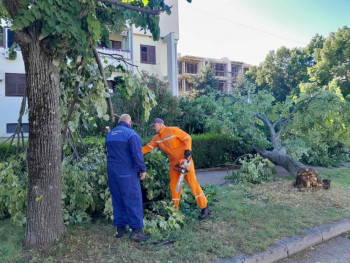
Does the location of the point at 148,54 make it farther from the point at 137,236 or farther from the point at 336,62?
the point at 137,236

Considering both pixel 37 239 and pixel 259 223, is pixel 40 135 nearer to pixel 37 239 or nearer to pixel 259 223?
pixel 37 239

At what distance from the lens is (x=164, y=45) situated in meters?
21.8

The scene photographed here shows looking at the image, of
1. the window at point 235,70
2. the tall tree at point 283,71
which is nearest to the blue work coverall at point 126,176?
the tall tree at point 283,71

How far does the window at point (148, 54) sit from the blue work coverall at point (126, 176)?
1755 cm

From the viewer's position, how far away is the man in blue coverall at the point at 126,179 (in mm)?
4281

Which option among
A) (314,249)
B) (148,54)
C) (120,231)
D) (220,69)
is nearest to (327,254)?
(314,249)

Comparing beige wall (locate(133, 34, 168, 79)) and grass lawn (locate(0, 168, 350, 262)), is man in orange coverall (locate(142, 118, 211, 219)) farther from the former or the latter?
beige wall (locate(133, 34, 168, 79))

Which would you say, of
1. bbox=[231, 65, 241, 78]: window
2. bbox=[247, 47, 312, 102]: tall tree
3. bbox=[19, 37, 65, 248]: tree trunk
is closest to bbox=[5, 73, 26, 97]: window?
bbox=[19, 37, 65, 248]: tree trunk

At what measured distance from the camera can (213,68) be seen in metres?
46.2

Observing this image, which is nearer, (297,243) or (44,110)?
(44,110)

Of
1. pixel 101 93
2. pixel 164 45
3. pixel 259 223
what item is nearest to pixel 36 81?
pixel 101 93

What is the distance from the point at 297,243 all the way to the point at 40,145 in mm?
3591

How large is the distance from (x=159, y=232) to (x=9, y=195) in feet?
7.48

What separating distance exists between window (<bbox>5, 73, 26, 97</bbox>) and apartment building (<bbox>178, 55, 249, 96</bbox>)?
27403 mm
